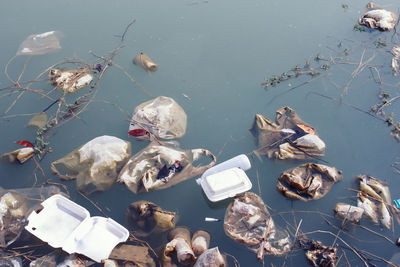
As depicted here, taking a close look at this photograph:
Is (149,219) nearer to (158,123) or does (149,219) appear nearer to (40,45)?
(158,123)

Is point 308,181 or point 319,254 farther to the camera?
point 308,181

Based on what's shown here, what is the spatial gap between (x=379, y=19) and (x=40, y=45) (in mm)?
4341

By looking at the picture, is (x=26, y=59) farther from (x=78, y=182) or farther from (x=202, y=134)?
(x=202, y=134)

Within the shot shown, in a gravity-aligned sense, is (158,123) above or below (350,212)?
above

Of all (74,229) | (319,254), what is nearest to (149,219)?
(74,229)

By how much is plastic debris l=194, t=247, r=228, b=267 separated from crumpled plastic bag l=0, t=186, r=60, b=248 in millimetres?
1438

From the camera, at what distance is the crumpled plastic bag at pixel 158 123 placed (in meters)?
3.00

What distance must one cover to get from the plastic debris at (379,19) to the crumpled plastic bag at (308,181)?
7.58 feet

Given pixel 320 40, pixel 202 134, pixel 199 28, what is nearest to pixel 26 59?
pixel 199 28

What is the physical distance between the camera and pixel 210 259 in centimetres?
221

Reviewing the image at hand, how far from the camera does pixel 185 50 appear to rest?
12.5 feet

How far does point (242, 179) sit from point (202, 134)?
70 cm

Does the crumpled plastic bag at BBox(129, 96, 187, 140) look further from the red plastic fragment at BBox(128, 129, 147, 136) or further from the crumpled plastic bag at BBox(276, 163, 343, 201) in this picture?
the crumpled plastic bag at BBox(276, 163, 343, 201)

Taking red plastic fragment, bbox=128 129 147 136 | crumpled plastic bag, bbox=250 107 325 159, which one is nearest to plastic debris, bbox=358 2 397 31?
crumpled plastic bag, bbox=250 107 325 159
